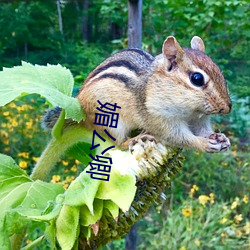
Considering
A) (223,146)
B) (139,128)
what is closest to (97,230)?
(223,146)

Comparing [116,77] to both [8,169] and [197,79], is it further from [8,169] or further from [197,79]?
[8,169]

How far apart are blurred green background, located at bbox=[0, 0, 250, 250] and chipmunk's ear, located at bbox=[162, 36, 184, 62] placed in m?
0.47

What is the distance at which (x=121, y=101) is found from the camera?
2.88ft

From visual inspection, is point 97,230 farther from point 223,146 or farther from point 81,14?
point 81,14

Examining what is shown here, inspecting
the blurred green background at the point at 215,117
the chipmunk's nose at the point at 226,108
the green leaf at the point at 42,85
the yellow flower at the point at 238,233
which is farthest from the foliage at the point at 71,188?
the yellow flower at the point at 238,233

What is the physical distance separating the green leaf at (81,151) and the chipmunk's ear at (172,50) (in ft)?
0.71

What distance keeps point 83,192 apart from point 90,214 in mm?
30

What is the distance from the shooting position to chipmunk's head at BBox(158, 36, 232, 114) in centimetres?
72

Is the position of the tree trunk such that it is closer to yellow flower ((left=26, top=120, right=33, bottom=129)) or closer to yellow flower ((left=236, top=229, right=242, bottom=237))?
yellow flower ((left=236, top=229, right=242, bottom=237))

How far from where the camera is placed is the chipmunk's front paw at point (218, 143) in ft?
2.19

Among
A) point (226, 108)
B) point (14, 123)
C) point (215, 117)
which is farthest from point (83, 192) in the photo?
point (14, 123)

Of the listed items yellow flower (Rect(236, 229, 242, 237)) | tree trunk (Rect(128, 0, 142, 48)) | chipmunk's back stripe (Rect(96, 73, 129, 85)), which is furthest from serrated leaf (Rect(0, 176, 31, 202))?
yellow flower (Rect(236, 229, 242, 237))

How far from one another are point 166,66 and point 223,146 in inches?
8.7

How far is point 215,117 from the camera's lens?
2119 millimetres
